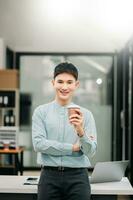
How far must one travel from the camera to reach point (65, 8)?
515 cm

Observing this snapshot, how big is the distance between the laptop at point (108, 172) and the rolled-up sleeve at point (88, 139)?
449 mm

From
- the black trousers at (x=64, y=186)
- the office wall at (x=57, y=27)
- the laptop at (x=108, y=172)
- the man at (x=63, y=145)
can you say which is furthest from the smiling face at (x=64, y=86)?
the office wall at (x=57, y=27)

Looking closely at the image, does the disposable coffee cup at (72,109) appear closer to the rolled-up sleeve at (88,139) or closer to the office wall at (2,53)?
the rolled-up sleeve at (88,139)

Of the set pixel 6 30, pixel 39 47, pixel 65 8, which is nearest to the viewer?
pixel 65 8

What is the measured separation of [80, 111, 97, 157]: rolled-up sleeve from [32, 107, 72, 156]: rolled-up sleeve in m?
0.09

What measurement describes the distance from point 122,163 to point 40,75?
18.0 ft

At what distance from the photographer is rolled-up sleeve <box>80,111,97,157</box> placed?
2016mm

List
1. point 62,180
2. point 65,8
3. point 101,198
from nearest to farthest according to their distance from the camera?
point 62,180
point 101,198
point 65,8

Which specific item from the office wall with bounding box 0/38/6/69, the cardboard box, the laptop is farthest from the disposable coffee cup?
the office wall with bounding box 0/38/6/69

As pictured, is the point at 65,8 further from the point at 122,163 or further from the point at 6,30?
the point at 122,163

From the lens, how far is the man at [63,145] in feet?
6.77

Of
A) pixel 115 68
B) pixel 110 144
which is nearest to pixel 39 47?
pixel 115 68

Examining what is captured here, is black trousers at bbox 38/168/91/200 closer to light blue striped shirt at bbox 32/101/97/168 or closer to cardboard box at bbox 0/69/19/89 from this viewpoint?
light blue striped shirt at bbox 32/101/97/168

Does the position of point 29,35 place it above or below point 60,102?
above
